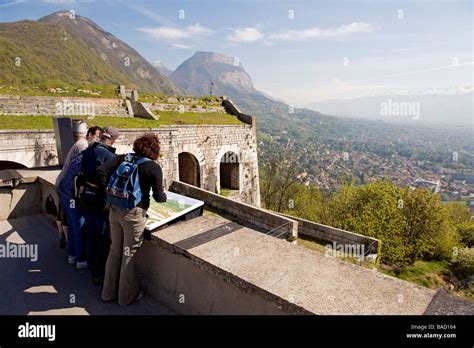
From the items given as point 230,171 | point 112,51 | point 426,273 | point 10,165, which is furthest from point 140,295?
point 112,51

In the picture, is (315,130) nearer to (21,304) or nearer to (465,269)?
(465,269)

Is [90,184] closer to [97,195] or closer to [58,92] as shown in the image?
[97,195]

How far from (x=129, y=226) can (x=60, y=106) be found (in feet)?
57.9

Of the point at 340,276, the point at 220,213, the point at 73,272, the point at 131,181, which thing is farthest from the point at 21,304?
the point at 220,213

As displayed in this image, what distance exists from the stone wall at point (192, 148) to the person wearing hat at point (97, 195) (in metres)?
10.4

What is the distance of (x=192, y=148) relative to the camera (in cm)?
1769

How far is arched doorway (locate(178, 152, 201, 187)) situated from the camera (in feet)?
61.2

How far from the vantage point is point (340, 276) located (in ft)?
7.23

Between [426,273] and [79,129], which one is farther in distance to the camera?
[426,273]

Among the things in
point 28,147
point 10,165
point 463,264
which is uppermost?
point 28,147

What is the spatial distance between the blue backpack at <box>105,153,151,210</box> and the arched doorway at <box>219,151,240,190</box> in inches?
697

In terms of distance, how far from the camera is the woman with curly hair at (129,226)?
2719 millimetres

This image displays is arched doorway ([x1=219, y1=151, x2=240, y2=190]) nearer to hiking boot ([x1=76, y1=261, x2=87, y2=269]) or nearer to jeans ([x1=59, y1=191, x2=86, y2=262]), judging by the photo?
jeans ([x1=59, y1=191, x2=86, y2=262])
